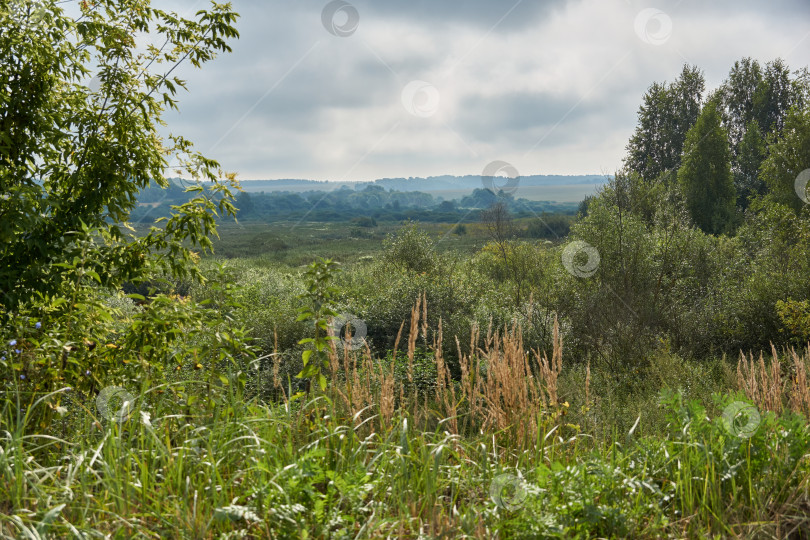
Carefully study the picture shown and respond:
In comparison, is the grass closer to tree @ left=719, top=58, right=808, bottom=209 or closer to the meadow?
the meadow

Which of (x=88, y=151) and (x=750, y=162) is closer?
(x=88, y=151)

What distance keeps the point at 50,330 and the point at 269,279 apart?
18.2m

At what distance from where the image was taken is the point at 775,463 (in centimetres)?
262

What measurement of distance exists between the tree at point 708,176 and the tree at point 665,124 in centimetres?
836

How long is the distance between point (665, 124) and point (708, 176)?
11.5m

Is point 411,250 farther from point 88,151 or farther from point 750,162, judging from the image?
point 750,162

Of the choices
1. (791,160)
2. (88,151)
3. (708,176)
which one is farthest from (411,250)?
(708,176)

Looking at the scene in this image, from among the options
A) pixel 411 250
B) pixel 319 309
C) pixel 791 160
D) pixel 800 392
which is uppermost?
pixel 791 160

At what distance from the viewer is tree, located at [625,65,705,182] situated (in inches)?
1501

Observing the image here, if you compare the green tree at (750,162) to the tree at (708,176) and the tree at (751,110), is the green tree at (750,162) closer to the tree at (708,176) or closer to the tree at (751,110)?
the tree at (751,110)

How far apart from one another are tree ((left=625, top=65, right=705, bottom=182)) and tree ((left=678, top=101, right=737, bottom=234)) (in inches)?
329

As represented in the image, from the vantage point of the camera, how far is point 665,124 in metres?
38.8

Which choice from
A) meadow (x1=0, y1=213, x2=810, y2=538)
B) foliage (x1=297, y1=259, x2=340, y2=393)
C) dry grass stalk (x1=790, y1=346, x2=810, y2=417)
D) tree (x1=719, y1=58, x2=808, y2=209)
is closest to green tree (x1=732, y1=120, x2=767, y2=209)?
tree (x1=719, y1=58, x2=808, y2=209)

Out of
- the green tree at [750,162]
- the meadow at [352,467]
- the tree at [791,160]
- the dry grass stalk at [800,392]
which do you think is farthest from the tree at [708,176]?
the meadow at [352,467]
